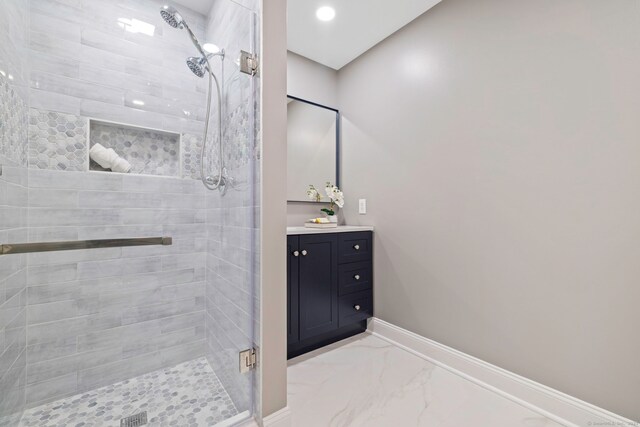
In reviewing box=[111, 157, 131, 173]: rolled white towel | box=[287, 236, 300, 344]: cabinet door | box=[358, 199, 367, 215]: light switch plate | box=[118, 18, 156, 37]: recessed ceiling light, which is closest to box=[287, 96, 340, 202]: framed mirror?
box=[358, 199, 367, 215]: light switch plate

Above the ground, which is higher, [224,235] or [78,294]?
[224,235]

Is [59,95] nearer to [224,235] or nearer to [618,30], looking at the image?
[224,235]

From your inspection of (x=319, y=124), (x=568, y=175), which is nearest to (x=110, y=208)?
(x=319, y=124)

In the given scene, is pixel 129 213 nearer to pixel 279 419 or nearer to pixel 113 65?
pixel 113 65

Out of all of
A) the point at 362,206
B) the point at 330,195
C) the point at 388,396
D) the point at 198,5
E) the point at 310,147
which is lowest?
the point at 388,396

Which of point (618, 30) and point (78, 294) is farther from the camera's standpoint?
point (78, 294)

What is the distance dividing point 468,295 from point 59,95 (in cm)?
263

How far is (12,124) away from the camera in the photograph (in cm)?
118

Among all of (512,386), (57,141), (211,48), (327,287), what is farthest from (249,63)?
(512,386)

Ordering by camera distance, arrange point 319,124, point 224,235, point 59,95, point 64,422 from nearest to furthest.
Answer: point 64,422
point 59,95
point 224,235
point 319,124

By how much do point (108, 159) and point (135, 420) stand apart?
1.38m

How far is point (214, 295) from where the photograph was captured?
5.51ft

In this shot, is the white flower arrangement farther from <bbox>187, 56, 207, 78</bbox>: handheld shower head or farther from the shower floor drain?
the shower floor drain

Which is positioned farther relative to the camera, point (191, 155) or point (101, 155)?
point (191, 155)
